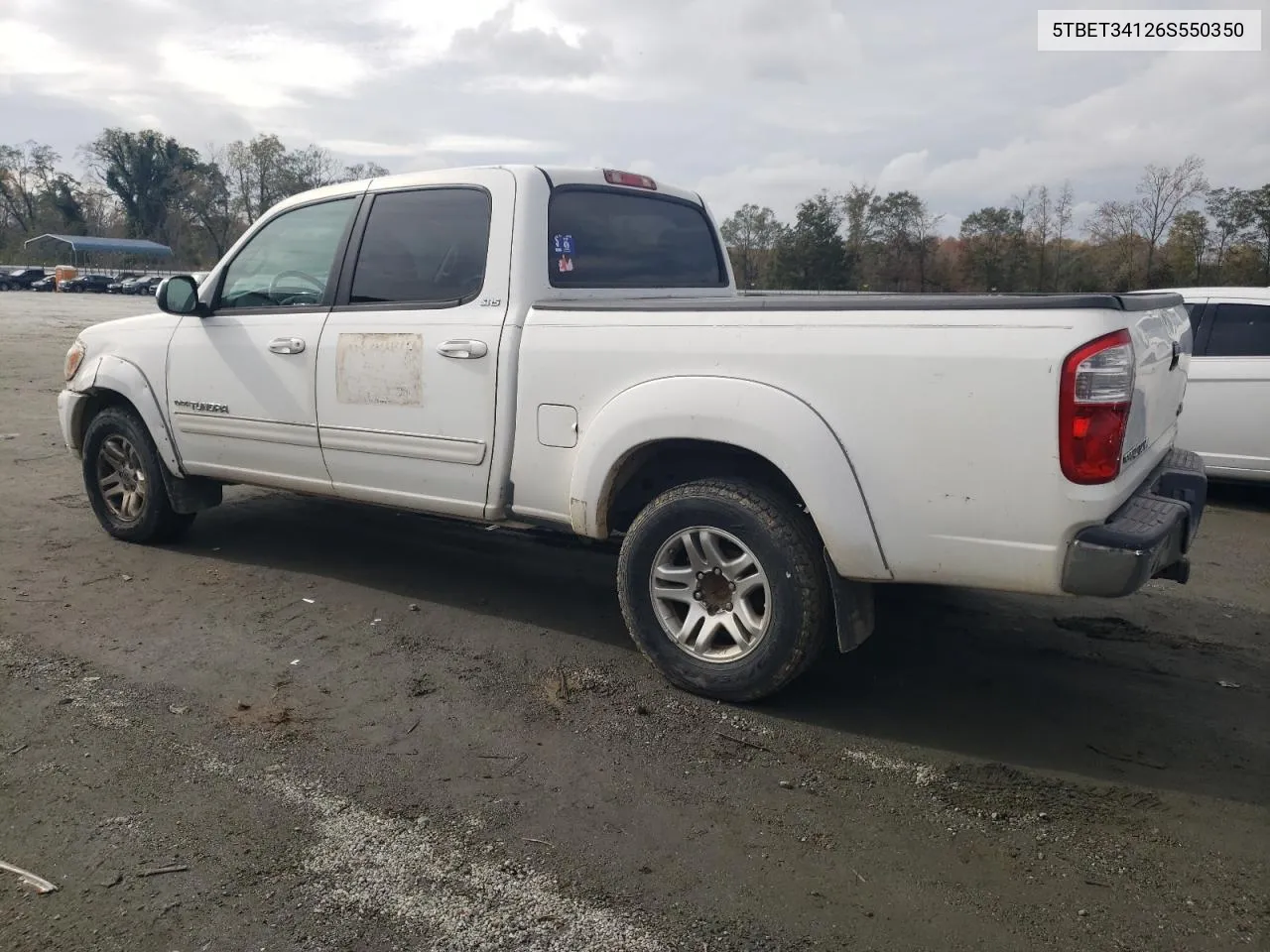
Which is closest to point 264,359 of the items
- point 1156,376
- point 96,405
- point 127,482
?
point 127,482

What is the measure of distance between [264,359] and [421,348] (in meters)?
1.11

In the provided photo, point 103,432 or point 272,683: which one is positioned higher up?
point 103,432

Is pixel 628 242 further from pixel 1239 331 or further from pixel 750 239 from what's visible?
pixel 750 239

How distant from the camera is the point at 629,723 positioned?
364 cm

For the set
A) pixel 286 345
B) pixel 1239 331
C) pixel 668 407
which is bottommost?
pixel 668 407

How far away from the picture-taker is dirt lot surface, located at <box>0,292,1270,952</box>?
256 cm

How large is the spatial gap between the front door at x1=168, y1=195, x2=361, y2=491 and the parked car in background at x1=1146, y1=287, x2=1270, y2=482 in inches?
226

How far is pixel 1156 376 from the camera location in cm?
348

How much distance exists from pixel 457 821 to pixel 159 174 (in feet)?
324

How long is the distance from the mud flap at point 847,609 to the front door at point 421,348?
1.56m

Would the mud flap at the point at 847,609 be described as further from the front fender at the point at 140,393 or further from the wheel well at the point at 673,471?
the front fender at the point at 140,393

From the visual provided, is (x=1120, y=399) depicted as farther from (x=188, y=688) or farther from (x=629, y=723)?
(x=188, y=688)

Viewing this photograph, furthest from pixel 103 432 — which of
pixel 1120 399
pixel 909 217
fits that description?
pixel 909 217

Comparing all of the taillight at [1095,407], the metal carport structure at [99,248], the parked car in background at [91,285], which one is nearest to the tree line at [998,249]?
the taillight at [1095,407]
